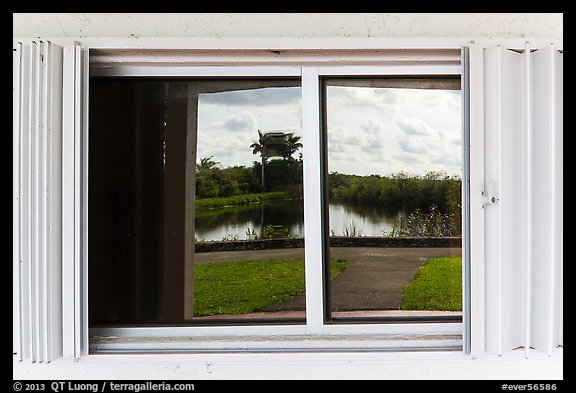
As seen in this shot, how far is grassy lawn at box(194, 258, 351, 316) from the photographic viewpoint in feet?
7.85

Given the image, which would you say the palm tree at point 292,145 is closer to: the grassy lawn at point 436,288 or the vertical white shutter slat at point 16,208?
the grassy lawn at point 436,288

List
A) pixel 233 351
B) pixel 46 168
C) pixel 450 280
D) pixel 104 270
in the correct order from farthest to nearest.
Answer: pixel 450 280, pixel 104 270, pixel 233 351, pixel 46 168

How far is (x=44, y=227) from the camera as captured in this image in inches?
77.4

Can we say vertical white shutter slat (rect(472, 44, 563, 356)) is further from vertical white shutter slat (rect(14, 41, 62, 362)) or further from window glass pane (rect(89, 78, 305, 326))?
vertical white shutter slat (rect(14, 41, 62, 362))

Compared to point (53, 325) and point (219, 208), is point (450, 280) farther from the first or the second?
point (53, 325)

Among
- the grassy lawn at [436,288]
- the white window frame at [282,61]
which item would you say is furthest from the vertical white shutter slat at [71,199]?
the grassy lawn at [436,288]

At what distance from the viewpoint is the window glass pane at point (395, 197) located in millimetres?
2412

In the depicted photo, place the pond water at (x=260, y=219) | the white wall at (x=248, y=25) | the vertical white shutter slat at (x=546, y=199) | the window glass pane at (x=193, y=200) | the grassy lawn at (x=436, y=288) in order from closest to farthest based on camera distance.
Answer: the vertical white shutter slat at (x=546, y=199) < the white wall at (x=248, y=25) < the window glass pane at (x=193, y=200) < the pond water at (x=260, y=219) < the grassy lawn at (x=436, y=288)

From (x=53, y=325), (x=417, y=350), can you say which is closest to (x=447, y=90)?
(x=417, y=350)

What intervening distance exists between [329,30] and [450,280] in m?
1.48

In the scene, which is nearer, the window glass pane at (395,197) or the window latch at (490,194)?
the window latch at (490,194)

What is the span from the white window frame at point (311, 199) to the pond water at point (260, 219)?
0.70 ft

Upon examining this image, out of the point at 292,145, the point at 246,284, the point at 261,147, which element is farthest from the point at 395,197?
the point at 246,284
